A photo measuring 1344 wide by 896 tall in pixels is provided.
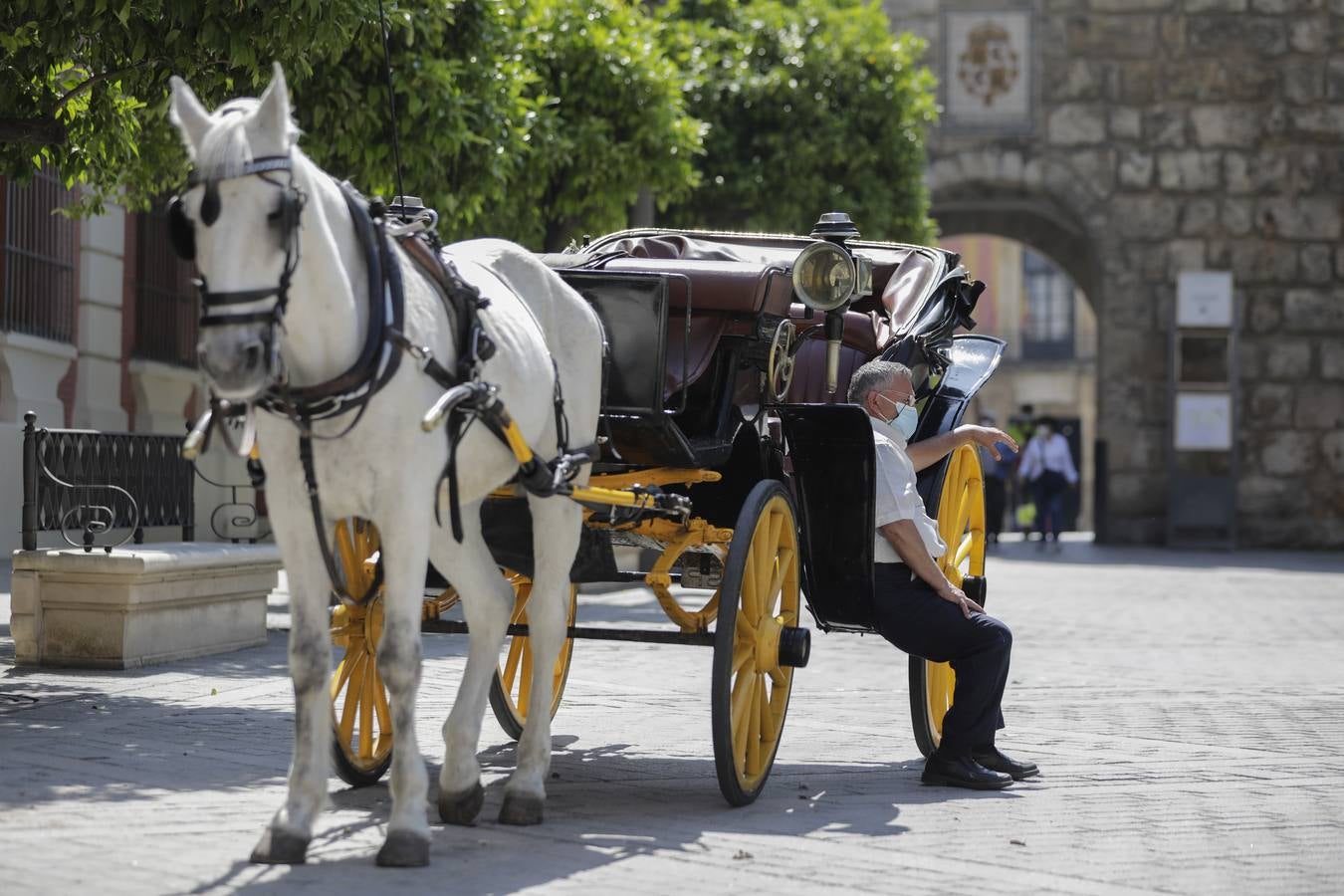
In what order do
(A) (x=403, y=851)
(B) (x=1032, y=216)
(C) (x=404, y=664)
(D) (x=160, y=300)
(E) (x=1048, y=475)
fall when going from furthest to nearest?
(B) (x=1032, y=216) → (E) (x=1048, y=475) → (D) (x=160, y=300) → (C) (x=404, y=664) → (A) (x=403, y=851)

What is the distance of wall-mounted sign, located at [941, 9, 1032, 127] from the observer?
2698cm

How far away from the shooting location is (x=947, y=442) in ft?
24.3

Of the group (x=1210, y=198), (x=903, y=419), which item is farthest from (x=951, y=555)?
(x=1210, y=198)

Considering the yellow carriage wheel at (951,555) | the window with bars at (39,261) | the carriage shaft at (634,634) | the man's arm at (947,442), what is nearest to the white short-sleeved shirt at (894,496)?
the yellow carriage wheel at (951,555)

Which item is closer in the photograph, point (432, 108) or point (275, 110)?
point (275, 110)

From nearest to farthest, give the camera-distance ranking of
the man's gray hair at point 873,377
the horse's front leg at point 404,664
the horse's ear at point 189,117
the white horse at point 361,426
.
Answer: the white horse at point 361,426 < the horse's ear at point 189,117 < the horse's front leg at point 404,664 < the man's gray hair at point 873,377

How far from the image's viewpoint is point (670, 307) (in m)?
6.70

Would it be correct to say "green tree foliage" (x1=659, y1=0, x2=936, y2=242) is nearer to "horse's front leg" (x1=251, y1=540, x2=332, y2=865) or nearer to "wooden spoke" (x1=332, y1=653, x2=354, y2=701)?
"wooden spoke" (x1=332, y1=653, x2=354, y2=701)

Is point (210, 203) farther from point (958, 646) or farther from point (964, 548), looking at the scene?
point (964, 548)

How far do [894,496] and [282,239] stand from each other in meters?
2.84

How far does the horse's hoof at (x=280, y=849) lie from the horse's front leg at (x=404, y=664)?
21 cm

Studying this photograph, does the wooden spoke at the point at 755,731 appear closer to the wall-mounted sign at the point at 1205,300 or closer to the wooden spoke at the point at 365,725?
the wooden spoke at the point at 365,725

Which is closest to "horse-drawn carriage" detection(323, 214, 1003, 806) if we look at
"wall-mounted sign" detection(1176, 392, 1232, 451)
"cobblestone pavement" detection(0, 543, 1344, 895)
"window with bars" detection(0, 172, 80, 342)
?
"cobblestone pavement" detection(0, 543, 1344, 895)

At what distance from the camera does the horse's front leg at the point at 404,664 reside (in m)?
4.91
